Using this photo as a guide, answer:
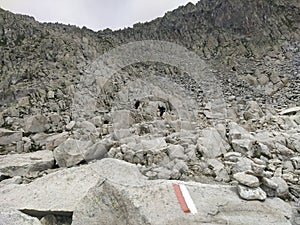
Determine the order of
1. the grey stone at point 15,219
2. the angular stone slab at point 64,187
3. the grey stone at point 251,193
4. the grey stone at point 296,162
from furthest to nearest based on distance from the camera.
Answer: the grey stone at point 296,162 → the angular stone slab at point 64,187 → the grey stone at point 251,193 → the grey stone at point 15,219

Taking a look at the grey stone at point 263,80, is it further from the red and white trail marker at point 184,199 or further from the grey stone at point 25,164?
the red and white trail marker at point 184,199

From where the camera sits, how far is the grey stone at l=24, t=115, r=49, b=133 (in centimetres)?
1007

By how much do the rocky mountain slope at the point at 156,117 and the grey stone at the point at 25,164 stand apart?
3cm

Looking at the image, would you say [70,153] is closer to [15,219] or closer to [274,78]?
[15,219]

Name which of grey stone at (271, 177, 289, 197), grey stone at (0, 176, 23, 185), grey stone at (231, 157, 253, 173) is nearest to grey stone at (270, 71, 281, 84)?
grey stone at (231, 157, 253, 173)

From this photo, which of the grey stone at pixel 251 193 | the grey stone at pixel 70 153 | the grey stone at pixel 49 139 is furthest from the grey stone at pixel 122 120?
the grey stone at pixel 251 193

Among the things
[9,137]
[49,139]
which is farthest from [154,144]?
[9,137]

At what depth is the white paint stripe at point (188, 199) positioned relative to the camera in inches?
154

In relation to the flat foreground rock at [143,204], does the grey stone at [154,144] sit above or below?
above

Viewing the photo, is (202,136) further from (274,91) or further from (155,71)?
(155,71)

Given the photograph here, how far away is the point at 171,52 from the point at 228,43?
4.69 meters

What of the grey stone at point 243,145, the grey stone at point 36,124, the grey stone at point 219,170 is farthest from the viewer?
the grey stone at point 36,124

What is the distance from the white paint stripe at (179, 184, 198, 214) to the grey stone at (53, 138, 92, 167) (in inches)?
121

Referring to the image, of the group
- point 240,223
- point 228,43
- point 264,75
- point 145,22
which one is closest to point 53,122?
point 240,223
